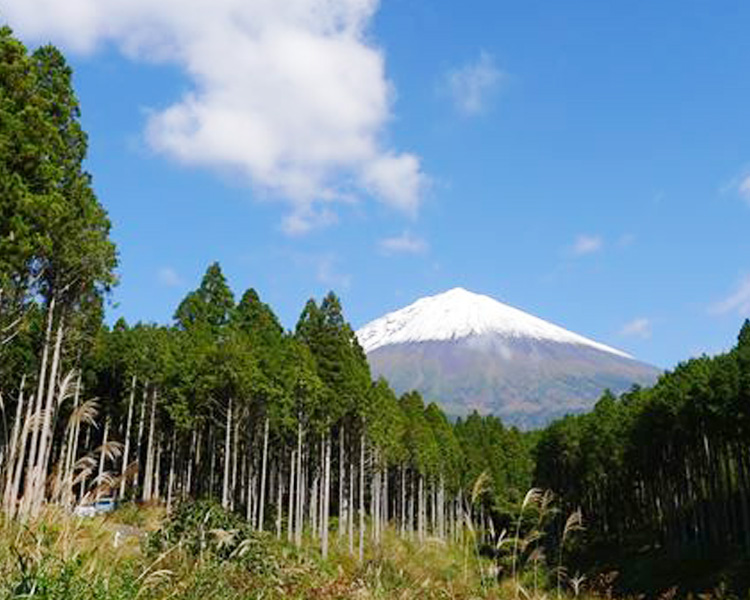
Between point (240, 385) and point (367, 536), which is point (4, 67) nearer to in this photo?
point (240, 385)

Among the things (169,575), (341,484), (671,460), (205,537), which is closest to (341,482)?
(341,484)

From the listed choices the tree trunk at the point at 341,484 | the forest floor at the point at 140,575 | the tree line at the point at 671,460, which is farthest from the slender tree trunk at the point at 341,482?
the forest floor at the point at 140,575

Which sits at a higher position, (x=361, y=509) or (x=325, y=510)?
(x=325, y=510)

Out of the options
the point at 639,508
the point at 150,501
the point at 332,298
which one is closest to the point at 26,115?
the point at 150,501

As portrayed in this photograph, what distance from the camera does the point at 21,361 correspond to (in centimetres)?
3438

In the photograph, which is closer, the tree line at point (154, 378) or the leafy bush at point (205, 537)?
the leafy bush at point (205, 537)

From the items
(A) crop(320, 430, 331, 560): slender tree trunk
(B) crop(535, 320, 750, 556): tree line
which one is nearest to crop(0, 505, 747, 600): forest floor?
(A) crop(320, 430, 331, 560): slender tree trunk

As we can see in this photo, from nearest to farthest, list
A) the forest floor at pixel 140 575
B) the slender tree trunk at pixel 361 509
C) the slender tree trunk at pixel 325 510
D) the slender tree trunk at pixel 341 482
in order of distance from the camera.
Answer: the forest floor at pixel 140 575
the slender tree trunk at pixel 325 510
the slender tree trunk at pixel 361 509
the slender tree trunk at pixel 341 482

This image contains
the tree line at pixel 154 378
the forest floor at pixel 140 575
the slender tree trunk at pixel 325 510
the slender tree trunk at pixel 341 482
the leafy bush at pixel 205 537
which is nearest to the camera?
the forest floor at pixel 140 575

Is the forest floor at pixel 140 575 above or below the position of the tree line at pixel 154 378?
below

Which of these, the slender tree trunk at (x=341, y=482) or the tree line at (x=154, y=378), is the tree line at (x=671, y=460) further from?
the slender tree trunk at (x=341, y=482)

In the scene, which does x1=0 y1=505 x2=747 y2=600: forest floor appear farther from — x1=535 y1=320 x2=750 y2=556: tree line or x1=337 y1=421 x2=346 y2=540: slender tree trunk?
x1=337 y1=421 x2=346 y2=540: slender tree trunk

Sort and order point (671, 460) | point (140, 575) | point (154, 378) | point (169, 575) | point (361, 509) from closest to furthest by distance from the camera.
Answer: point (140, 575) → point (169, 575) → point (154, 378) → point (361, 509) → point (671, 460)

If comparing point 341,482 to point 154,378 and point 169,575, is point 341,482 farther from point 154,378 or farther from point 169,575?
point 169,575
